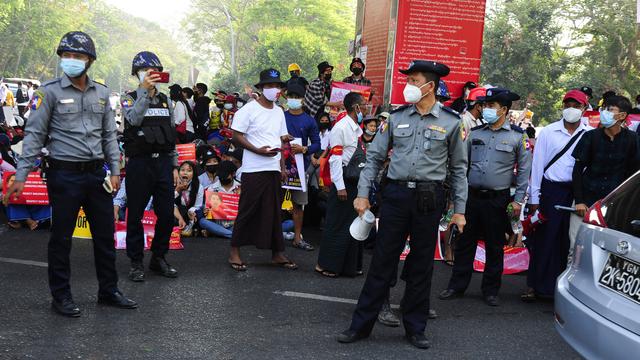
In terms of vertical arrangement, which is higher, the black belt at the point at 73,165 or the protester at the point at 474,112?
the protester at the point at 474,112

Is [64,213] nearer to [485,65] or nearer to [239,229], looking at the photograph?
[239,229]

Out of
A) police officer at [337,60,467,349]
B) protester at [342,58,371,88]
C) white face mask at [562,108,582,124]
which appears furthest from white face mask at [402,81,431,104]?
protester at [342,58,371,88]

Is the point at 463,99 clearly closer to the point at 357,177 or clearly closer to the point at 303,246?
the point at 303,246

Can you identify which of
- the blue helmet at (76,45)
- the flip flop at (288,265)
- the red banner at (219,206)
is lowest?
the flip flop at (288,265)

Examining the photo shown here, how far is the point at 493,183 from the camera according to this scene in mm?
6996

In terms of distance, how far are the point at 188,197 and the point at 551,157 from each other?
4.64 meters

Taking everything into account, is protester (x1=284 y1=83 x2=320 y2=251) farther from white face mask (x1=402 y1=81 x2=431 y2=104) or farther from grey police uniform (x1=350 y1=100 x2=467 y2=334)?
white face mask (x1=402 y1=81 x2=431 y2=104)

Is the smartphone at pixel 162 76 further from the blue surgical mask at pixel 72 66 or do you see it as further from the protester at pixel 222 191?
the protester at pixel 222 191

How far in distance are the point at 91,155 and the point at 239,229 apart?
2.33 metres

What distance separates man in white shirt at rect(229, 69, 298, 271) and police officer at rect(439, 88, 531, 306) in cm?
188

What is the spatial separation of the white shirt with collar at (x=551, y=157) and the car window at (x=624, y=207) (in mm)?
2513

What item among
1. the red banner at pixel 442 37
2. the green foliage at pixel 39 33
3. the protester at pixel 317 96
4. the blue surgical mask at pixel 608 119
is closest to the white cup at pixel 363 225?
the blue surgical mask at pixel 608 119

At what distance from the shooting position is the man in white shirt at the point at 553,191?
7.14 m

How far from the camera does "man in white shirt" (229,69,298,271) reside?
7.71 meters
